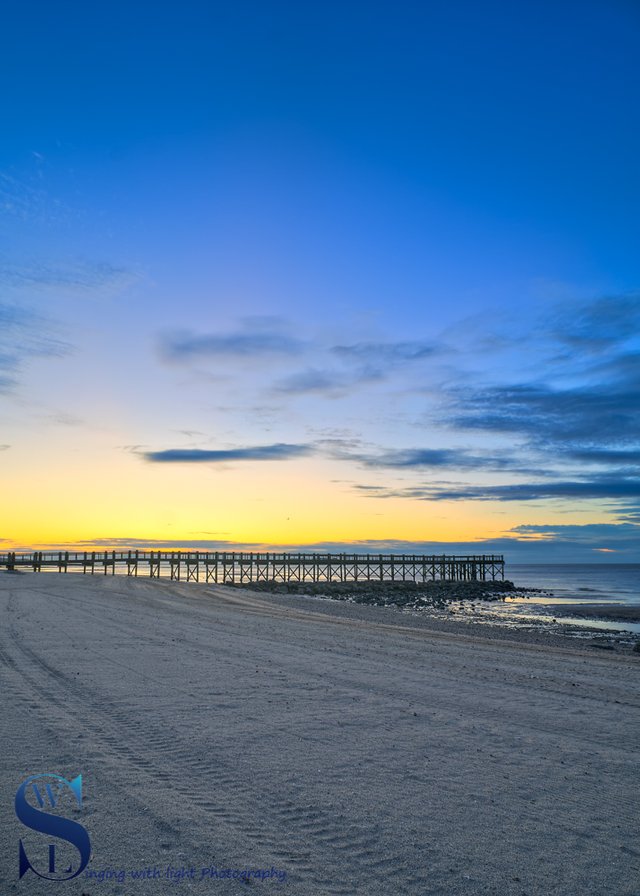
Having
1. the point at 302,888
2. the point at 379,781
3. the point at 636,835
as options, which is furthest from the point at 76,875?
the point at 636,835

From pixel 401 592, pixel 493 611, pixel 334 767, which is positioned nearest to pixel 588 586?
pixel 401 592

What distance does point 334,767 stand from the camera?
617 cm

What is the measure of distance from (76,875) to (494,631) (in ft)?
69.9

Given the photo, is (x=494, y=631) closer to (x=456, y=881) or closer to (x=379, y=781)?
(x=379, y=781)

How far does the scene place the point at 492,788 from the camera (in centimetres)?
573

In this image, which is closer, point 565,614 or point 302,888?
point 302,888
